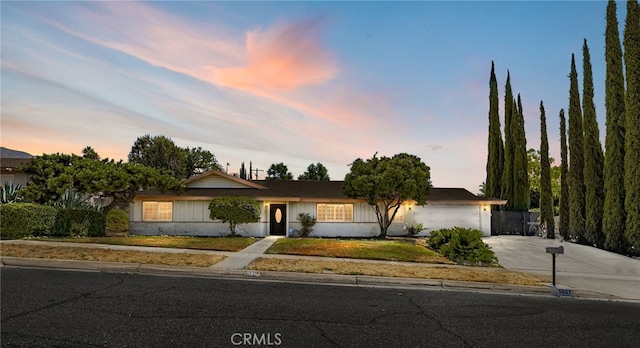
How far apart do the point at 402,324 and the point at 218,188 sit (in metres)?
21.3

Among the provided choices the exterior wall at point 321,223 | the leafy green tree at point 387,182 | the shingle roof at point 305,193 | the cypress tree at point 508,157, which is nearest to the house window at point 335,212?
the exterior wall at point 321,223

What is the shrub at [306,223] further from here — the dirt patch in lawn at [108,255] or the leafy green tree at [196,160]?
the leafy green tree at [196,160]

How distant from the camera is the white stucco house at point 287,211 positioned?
23922 mm

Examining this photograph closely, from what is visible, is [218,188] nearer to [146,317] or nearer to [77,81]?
[77,81]

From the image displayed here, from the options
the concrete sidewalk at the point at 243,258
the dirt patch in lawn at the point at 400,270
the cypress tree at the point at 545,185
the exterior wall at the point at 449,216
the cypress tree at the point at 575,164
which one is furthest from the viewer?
the cypress tree at the point at 545,185

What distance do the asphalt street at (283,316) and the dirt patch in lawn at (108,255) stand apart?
2.49m

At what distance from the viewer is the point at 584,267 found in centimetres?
1472

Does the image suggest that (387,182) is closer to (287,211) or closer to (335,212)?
(335,212)

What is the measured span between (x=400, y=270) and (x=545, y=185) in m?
25.7

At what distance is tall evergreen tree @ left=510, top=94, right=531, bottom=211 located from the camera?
33.2 meters

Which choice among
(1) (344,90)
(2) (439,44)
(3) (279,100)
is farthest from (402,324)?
(3) (279,100)

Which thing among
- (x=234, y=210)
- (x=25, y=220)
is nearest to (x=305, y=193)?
(x=234, y=210)

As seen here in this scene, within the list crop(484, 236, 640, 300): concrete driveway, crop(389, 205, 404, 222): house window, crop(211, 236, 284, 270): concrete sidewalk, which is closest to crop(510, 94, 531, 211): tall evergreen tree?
crop(484, 236, 640, 300): concrete driveway

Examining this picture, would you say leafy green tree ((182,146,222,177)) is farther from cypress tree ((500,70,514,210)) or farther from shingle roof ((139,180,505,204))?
cypress tree ((500,70,514,210))
